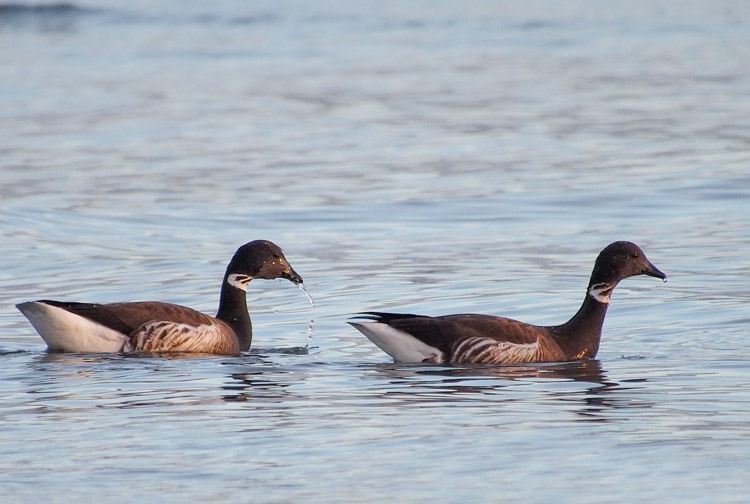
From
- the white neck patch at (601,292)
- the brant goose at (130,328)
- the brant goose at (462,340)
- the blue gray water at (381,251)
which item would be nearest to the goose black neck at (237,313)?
the brant goose at (130,328)

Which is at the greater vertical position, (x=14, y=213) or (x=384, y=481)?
(x=14, y=213)

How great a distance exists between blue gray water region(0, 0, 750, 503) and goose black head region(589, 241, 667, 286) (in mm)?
650

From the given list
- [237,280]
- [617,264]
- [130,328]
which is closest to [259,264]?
[237,280]

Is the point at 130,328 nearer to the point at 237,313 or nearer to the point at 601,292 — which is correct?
the point at 237,313

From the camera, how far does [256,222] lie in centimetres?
1991

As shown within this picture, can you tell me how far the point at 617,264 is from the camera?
43.0 feet

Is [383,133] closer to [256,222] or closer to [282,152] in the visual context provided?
[282,152]

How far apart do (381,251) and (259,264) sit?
155 inches

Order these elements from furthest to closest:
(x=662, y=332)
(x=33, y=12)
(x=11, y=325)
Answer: (x=33, y=12) → (x=11, y=325) → (x=662, y=332)

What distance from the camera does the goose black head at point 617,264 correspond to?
43.0 feet

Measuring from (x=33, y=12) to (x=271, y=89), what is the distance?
2400 cm

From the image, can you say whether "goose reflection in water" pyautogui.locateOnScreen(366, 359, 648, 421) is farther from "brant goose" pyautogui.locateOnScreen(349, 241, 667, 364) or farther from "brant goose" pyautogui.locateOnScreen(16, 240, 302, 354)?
"brant goose" pyautogui.locateOnScreen(16, 240, 302, 354)

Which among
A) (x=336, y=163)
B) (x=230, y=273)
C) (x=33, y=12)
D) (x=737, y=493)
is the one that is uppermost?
(x=33, y=12)

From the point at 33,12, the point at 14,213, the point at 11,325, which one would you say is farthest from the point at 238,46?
the point at 11,325
